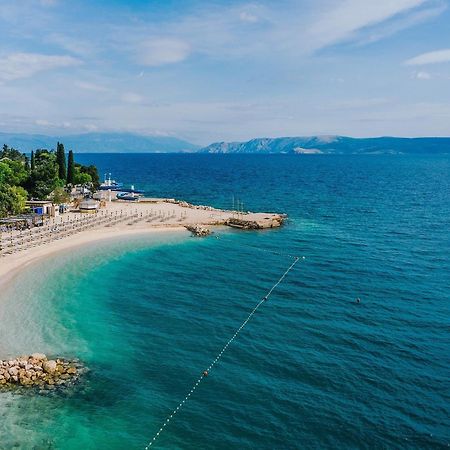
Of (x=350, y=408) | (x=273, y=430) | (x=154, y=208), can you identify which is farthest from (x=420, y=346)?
(x=154, y=208)

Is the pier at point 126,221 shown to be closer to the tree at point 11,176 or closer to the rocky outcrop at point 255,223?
the rocky outcrop at point 255,223

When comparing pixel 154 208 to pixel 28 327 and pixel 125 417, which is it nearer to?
pixel 28 327

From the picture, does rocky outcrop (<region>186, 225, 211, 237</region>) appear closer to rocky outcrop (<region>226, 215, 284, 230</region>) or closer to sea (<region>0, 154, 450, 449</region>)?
sea (<region>0, 154, 450, 449</region>)

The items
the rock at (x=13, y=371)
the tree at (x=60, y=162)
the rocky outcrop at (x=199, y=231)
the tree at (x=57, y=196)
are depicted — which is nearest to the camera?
the rock at (x=13, y=371)

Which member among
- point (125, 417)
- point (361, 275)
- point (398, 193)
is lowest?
point (125, 417)

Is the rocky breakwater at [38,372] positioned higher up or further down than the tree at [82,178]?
further down

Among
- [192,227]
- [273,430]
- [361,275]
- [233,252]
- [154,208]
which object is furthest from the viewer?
[154,208]

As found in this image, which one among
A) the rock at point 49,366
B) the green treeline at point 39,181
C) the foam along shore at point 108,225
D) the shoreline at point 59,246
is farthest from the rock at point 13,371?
the green treeline at point 39,181
